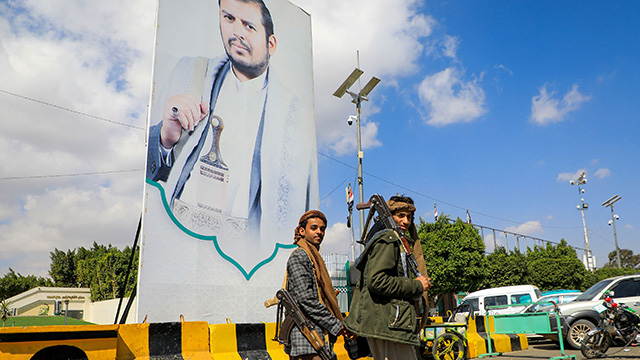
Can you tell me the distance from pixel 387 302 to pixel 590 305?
8767 millimetres

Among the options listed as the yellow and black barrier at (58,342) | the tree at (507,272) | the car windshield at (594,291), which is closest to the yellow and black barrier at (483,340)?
the car windshield at (594,291)

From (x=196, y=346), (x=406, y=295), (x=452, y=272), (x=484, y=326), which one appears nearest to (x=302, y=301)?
(x=406, y=295)

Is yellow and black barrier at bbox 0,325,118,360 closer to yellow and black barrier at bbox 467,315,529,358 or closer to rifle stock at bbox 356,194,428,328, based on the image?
rifle stock at bbox 356,194,428,328

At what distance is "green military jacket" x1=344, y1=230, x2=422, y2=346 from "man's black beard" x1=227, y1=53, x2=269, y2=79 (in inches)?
247

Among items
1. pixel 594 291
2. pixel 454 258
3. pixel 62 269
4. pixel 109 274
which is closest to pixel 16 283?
pixel 62 269

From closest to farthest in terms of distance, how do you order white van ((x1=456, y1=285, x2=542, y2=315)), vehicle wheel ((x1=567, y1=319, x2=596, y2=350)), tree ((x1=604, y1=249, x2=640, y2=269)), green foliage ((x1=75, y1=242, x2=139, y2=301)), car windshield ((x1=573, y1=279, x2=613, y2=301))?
vehicle wheel ((x1=567, y1=319, x2=596, y2=350)) < car windshield ((x1=573, y1=279, x2=613, y2=301)) < white van ((x1=456, y1=285, x2=542, y2=315)) < green foliage ((x1=75, y1=242, x2=139, y2=301)) < tree ((x1=604, y1=249, x2=640, y2=269))

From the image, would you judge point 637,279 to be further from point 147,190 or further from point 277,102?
point 147,190

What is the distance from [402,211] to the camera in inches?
127

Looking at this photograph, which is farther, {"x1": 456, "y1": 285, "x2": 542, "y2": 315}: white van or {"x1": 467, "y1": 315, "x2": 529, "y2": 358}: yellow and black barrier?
{"x1": 456, "y1": 285, "x2": 542, "y2": 315}: white van

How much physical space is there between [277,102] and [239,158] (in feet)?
5.79

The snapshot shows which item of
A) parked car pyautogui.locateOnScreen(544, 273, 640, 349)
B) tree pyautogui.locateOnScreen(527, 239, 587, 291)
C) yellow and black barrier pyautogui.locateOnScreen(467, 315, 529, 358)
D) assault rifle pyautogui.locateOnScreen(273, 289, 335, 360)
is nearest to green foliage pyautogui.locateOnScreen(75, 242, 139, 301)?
tree pyautogui.locateOnScreen(527, 239, 587, 291)

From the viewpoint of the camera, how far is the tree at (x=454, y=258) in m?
25.4

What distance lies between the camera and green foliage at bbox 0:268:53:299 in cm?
5431

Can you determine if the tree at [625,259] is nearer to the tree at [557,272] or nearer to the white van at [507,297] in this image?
the tree at [557,272]
